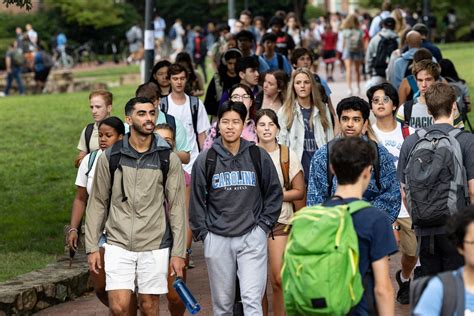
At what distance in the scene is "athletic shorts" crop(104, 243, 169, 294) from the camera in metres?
8.25

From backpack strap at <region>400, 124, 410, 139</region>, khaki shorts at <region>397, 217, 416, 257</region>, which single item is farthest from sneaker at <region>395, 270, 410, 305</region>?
backpack strap at <region>400, 124, 410, 139</region>

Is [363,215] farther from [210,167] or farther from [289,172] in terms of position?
[289,172]

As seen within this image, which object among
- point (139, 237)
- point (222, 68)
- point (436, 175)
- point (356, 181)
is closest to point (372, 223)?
point (356, 181)

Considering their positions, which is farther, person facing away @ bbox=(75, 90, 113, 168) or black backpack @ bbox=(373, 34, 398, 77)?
black backpack @ bbox=(373, 34, 398, 77)

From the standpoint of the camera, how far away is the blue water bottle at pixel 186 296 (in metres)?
8.00

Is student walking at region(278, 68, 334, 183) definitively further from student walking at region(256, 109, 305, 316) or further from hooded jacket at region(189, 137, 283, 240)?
hooded jacket at region(189, 137, 283, 240)

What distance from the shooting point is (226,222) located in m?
8.40

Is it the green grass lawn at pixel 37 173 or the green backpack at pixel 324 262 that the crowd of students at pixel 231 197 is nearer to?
the green backpack at pixel 324 262

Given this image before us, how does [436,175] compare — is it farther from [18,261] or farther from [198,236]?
[18,261]

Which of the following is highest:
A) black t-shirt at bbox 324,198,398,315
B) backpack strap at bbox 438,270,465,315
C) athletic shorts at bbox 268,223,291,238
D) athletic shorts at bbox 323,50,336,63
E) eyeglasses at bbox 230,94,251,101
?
athletic shorts at bbox 323,50,336,63

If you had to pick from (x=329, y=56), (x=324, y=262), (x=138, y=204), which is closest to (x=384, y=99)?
(x=138, y=204)

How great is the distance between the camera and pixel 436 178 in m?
7.94

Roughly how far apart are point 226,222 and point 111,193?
30.0 inches

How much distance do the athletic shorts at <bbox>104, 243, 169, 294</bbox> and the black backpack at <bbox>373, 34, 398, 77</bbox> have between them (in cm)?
1146
